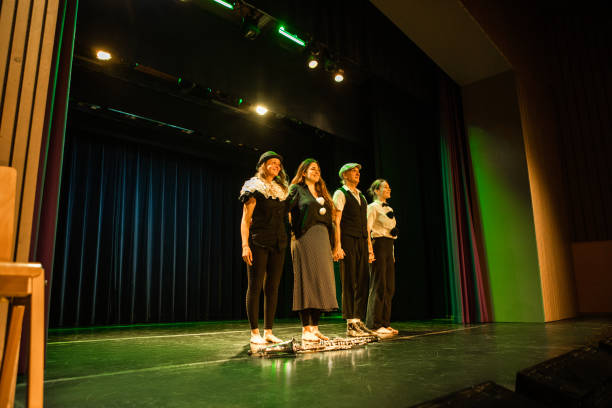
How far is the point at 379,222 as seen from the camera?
338 centimetres

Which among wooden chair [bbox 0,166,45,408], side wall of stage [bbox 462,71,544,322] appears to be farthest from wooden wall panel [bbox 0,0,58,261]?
side wall of stage [bbox 462,71,544,322]

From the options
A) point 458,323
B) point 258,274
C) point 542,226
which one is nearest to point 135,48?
point 258,274

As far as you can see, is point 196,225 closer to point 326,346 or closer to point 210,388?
point 326,346

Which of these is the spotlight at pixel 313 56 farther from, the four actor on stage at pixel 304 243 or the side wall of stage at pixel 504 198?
the four actor on stage at pixel 304 243

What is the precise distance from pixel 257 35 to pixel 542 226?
4.02m

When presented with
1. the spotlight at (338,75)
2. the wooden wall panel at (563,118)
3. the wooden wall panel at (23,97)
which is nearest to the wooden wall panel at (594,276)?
the wooden wall panel at (563,118)

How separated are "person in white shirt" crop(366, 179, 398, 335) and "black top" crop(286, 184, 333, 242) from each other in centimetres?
75

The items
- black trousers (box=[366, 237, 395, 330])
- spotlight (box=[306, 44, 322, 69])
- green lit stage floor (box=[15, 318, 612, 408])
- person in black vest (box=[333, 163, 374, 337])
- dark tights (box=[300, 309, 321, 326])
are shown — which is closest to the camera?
green lit stage floor (box=[15, 318, 612, 408])

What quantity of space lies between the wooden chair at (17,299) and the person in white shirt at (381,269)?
2.64 metres

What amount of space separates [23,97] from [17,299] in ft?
2.77

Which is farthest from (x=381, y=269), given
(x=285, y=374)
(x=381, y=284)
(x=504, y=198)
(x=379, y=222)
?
Answer: (x=504, y=198)

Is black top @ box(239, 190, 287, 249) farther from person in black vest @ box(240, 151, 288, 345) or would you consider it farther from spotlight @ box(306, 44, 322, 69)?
spotlight @ box(306, 44, 322, 69)

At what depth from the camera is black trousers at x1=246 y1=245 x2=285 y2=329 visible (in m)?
2.46

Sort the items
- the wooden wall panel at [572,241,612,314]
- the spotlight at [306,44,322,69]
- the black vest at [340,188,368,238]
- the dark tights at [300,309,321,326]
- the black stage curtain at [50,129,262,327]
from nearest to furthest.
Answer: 1. the dark tights at [300,309,321,326]
2. the black vest at [340,188,368,238]
3. the spotlight at [306,44,322,69]
4. the wooden wall panel at [572,241,612,314]
5. the black stage curtain at [50,129,262,327]
